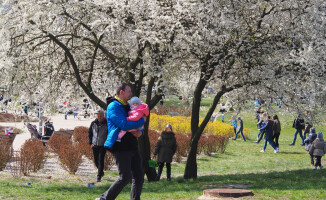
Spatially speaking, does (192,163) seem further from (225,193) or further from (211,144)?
(211,144)

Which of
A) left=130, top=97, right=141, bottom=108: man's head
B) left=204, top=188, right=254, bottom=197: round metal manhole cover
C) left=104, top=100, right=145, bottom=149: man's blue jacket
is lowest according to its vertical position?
left=204, top=188, right=254, bottom=197: round metal manhole cover

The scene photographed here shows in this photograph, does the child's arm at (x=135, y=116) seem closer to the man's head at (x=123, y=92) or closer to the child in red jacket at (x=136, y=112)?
the child in red jacket at (x=136, y=112)

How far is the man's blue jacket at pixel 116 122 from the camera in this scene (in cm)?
623

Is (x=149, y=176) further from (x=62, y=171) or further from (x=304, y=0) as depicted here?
(x=304, y=0)

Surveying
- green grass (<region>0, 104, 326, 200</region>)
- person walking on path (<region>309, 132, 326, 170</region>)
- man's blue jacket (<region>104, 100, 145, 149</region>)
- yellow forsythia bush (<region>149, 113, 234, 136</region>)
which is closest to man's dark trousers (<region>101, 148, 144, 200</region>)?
man's blue jacket (<region>104, 100, 145, 149</region>)

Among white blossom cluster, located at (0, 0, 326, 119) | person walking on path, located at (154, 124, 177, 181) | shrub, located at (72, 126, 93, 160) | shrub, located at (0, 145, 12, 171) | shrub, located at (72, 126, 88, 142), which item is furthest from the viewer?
shrub, located at (72, 126, 88, 142)

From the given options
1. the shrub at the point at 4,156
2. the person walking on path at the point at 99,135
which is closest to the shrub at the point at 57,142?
the shrub at the point at 4,156

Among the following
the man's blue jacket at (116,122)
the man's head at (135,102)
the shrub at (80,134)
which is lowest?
the shrub at (80,134)

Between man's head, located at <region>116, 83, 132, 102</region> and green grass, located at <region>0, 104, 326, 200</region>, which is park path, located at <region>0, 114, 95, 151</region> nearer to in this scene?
green grass, located at <region>0, 104, 326, 200</region>

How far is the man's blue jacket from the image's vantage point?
6.23 m

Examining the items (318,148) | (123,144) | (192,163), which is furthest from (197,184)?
(123,144)

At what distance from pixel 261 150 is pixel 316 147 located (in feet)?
27.2

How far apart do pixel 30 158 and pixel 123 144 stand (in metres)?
7.21

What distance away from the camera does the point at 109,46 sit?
1347 cm
